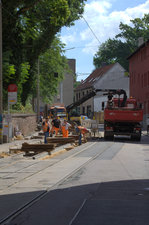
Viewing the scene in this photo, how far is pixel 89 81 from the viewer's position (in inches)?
3991

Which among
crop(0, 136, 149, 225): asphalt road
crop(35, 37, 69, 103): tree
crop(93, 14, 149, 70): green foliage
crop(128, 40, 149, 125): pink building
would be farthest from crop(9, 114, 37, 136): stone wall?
crop(93, 14, 149, 70): green foliage

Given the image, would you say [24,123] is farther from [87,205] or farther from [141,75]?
[141,75]

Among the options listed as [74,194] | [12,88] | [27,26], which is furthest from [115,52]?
[74,194]

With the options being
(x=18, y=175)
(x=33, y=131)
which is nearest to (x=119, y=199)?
(x=18, y=175)

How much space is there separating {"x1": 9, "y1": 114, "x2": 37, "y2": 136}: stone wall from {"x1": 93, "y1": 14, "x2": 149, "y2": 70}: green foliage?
153ft

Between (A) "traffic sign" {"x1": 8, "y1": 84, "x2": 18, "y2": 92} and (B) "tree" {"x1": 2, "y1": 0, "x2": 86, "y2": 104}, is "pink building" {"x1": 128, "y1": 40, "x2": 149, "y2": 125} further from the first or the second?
(A) "traffic sign" {"x1": 8, "y1": 84, "x2": 18, "y2": 92}

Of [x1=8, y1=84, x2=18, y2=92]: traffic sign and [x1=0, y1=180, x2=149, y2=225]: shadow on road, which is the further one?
[x1=8, y1=84, x2=18, y2=92]: traffic sign

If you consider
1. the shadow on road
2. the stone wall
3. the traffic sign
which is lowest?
the shadow on road

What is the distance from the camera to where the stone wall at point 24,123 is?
32734 mm

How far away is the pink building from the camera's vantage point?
60.3m

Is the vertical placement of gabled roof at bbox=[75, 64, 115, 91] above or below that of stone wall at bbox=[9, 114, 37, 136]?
above

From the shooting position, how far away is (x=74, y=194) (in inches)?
368

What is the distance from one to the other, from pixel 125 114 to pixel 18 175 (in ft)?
63.3

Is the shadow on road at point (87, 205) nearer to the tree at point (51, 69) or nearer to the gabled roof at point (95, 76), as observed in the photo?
the tree at point (51, 69)
